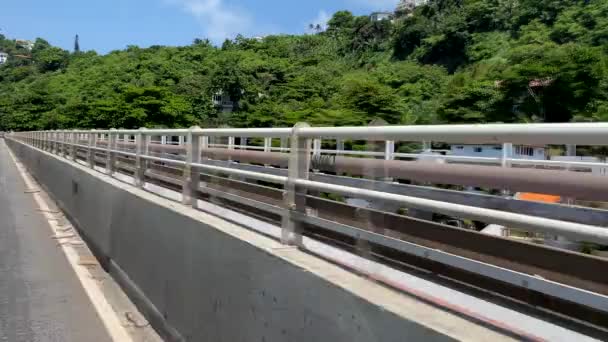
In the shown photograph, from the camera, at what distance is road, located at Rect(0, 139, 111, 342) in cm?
588

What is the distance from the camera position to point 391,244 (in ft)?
10.3

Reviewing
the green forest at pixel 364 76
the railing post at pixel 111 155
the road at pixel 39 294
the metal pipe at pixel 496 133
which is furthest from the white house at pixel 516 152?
the green forest at pixel 364 76

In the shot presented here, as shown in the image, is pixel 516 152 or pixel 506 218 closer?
pixel 506 218

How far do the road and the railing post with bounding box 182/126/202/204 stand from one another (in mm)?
1412

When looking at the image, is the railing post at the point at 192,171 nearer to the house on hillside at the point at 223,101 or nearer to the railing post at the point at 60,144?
the railing post at the point at 60,144

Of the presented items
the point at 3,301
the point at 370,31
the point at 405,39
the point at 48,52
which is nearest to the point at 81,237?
the point at 3,301

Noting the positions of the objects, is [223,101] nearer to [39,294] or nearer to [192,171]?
[39,294]

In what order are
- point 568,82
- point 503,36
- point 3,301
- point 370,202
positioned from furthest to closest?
point 503,36 < point 568,82 < point 3,301 < point 370,202

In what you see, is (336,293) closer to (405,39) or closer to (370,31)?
(405,39)

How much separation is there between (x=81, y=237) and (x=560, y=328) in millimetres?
9696

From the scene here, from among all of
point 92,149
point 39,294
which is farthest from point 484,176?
point 92,149

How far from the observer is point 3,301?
6793 mm

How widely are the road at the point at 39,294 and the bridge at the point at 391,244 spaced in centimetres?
78

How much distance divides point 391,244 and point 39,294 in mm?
5304
